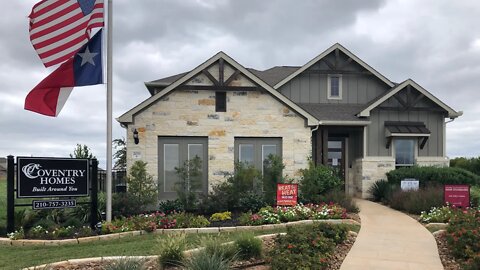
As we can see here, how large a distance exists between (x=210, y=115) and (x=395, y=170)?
25.5 ft

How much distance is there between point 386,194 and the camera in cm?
1675

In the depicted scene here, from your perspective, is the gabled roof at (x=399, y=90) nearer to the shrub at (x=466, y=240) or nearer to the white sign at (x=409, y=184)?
the white sign at (x=409, y=184)

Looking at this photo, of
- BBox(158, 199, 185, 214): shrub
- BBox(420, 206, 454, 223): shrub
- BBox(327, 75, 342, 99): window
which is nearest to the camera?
BBox(420, 206, 454, 223): shrub

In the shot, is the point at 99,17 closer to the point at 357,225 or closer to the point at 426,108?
the point at 357,225

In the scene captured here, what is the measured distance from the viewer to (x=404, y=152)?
19031 millimetres

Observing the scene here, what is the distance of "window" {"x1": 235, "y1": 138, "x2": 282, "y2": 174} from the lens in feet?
52.5

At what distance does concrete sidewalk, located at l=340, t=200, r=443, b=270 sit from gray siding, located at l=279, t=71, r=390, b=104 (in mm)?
7566

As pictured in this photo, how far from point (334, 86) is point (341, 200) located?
7484 mm

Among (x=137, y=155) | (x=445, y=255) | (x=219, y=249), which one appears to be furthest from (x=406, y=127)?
(x=219, y=249)

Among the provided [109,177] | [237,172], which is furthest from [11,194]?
[237,172]

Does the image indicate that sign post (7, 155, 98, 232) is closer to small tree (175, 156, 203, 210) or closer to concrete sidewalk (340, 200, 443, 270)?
small tree (175, 156, 203, 210)

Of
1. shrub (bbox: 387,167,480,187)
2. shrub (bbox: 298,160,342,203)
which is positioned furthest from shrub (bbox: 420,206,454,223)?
shrub (bbox: 387,167,480,187)

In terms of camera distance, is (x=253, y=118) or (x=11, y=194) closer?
(x=11, y=194)

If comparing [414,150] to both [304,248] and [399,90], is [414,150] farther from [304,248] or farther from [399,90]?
[304,248]
